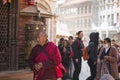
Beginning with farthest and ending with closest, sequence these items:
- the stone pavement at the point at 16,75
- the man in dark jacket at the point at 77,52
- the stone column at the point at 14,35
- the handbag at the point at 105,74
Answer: the stone column at the point at 14,35 → the man in dark jacket at the point at 77,52 → the stone pavement at the point at 16,75 → the handbag at the point at 105,74

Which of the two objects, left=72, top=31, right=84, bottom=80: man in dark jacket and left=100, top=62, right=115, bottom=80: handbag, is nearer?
left=100, top=62, right=115, bottom=80: handbag

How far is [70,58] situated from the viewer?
11.7 meters

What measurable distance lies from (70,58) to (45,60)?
5577mm

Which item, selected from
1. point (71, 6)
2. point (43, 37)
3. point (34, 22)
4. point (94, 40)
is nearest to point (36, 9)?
point (34, 22)

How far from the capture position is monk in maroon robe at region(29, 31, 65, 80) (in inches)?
242

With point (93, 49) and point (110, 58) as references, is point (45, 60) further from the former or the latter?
point (93, 49)

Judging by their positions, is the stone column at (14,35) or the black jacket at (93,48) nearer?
the black jacket at (93,48)

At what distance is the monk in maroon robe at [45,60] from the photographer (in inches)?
242

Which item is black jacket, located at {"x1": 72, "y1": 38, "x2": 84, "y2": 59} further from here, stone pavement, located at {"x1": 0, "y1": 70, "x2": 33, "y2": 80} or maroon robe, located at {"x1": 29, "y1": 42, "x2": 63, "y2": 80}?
maroon robe, located at {"x1": 29, "y1": 42, "x2": 63, "y2": 80}

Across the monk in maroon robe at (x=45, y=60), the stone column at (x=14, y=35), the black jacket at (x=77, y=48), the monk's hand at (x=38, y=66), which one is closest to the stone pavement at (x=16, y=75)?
the stone column at (x=14, y=35)

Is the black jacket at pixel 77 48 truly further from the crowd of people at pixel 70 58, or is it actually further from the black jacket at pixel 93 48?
the black jacket at pixel 93 48

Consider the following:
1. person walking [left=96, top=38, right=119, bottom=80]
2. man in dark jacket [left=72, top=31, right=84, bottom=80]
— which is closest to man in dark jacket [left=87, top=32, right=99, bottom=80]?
man in dark jacket [left=72, top=31, right=84, bottom=80]

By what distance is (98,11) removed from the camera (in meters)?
71.4

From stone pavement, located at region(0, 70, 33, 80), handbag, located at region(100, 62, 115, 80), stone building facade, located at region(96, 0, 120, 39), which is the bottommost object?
stone pavement, located at region(0, 70, 33, 80)
